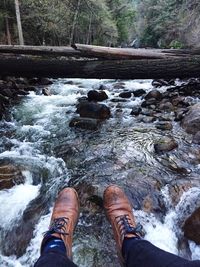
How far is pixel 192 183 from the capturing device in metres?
3.98

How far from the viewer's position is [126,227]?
2662mm

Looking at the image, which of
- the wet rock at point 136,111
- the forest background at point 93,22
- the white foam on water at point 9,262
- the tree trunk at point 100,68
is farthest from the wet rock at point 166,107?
the forest background at point 93,22

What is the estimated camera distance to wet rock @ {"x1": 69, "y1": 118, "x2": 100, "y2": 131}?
6.13 meters

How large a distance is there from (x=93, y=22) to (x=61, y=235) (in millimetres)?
25007

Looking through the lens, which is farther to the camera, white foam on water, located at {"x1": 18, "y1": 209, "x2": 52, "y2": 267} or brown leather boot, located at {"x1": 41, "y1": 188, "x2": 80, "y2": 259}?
white foam on water, located at {"x1": 18, "y1": 209, "x2": 52, "y2": 267}

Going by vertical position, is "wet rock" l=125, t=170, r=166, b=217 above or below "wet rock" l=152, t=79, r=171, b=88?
above

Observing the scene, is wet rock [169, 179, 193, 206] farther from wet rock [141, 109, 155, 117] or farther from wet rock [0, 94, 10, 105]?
wet rock [0, 94, 10, 105]

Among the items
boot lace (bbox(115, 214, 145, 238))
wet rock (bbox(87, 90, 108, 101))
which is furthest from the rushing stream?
wet rock (bbox(87, 90, 108, 101))

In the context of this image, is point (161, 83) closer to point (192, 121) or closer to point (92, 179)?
point (192, 121)

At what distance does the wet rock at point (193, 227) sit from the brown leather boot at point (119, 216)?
26.3 inches

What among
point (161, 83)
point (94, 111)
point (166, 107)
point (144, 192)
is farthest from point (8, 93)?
point (144, 192)

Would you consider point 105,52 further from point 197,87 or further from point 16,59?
point 197,87

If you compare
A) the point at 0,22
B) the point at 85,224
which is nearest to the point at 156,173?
the point at 85,224

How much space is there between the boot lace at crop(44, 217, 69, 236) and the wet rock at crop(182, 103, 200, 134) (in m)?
3.60
